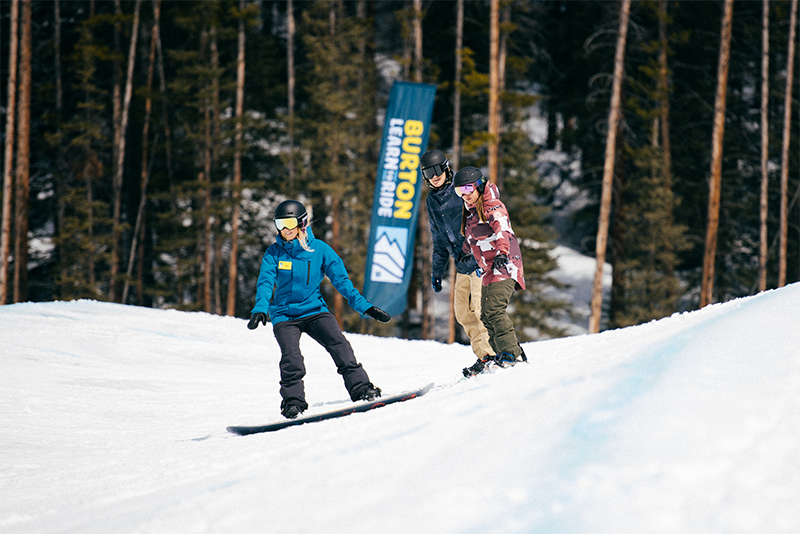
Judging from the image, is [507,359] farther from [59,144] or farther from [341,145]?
[59,144]

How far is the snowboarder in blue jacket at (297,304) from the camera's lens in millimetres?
4941

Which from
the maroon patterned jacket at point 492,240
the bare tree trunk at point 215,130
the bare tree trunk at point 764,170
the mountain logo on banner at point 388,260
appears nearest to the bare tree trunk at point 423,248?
the mountain logo on banner at point 388,260

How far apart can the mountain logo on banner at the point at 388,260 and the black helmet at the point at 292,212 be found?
911 cm

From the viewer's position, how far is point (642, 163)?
19.8 meters

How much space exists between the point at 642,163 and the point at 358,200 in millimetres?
8679

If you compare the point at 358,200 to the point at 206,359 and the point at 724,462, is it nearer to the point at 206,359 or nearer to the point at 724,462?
the point at 206,359

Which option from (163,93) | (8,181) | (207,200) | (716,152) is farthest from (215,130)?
(716,152)

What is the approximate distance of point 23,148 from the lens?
52.4 ft

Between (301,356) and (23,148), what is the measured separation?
14062 millimetres

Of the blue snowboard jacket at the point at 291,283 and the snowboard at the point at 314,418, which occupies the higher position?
the blue snowboard jacket at the point at 291,283

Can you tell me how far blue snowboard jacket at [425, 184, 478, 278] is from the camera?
17.8 ft

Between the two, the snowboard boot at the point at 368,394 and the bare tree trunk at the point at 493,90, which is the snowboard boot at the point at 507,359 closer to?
the snowboard boot at the point at 368,394

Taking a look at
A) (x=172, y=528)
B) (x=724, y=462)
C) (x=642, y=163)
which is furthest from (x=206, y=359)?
(x=642, y=163)

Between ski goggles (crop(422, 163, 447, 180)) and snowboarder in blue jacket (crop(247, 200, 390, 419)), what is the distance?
3.35 feet
